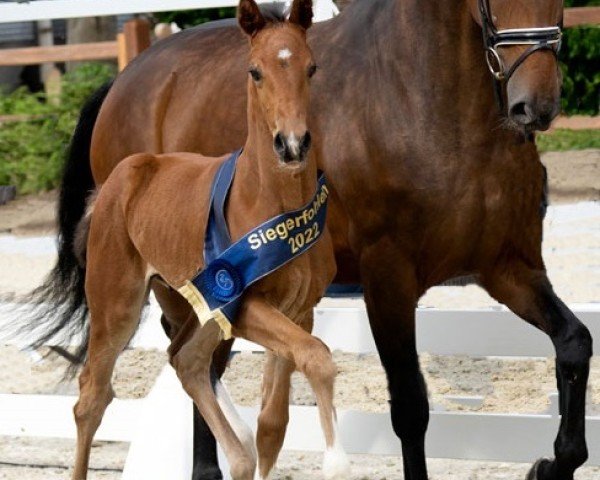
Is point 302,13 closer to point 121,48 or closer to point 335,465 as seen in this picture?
point 335,465

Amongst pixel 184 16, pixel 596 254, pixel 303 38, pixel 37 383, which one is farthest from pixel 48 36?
pixel 303 38

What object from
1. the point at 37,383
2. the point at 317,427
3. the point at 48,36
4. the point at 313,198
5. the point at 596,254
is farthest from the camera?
the point at 48,36

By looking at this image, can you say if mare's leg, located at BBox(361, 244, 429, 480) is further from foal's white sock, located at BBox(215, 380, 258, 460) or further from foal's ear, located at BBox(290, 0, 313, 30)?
foal's ear, located at BBox(290, 0, 313, 30)

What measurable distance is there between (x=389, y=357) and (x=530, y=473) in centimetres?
65

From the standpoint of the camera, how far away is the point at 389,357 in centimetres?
442

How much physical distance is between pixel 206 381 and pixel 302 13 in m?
1.22

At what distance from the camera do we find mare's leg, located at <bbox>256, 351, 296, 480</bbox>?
4.08 m

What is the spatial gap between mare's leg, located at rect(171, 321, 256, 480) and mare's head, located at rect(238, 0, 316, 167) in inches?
34.0

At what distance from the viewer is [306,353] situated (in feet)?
11.9

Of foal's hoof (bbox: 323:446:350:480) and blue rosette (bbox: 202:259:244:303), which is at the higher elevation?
blue rosette (bbox: 202:259:244:303)

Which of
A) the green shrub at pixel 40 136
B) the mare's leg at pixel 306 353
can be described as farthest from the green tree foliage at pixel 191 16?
the mare's leg at pixel 306 353

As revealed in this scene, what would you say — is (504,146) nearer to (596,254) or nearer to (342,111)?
(342,111)

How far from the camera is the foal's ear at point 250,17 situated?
3.81 m

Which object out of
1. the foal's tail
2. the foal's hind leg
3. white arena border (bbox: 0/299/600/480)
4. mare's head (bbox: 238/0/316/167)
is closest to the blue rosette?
the foal's hind leg
